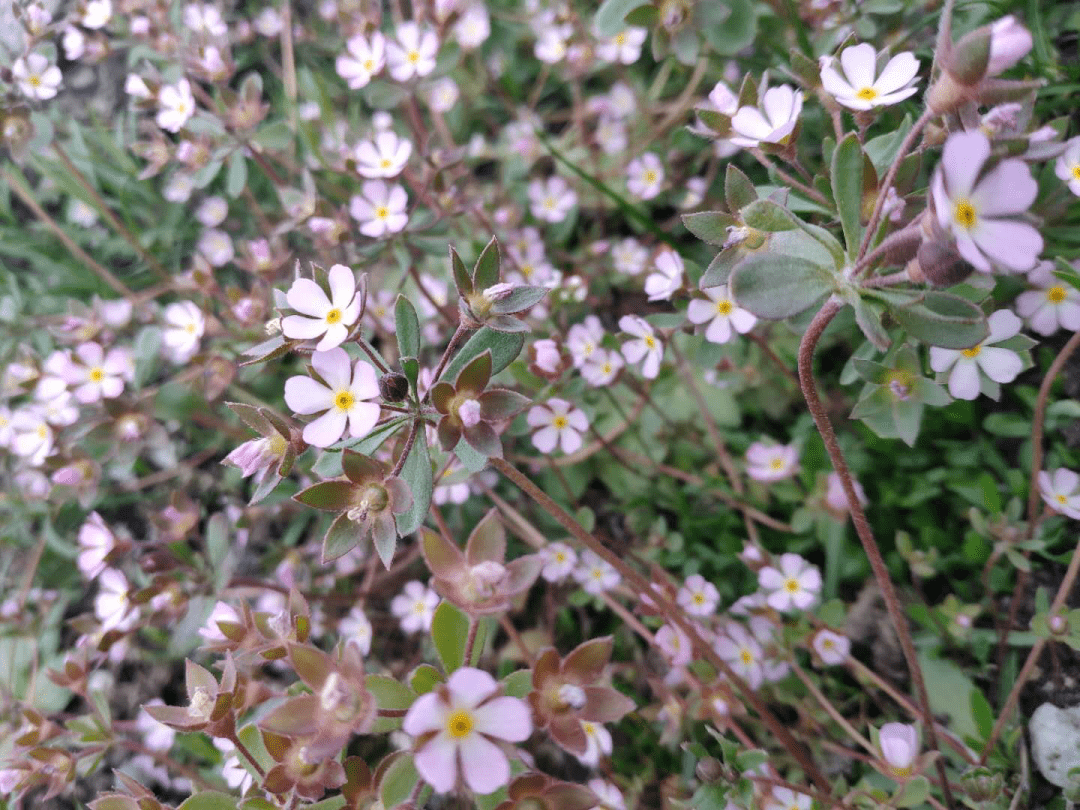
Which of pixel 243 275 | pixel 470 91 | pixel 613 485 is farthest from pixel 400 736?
pixel 470 91

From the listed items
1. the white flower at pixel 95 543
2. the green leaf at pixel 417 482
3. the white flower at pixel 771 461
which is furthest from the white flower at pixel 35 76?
the white flower at pixel 771 461

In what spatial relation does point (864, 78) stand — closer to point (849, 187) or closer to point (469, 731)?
point (849, 187)

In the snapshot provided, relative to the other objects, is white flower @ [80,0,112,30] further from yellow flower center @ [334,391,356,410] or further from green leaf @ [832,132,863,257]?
green leaf @ [832,132,863,257]

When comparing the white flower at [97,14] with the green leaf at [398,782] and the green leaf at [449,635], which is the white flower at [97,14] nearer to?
the green leaf at [449,635]

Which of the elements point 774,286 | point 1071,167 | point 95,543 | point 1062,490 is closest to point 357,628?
point 95,543

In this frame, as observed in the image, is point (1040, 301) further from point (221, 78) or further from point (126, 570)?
point (126, 570)
